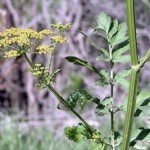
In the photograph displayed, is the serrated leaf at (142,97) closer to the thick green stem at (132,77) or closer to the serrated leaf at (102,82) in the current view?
the serrated leaf at (102,82)

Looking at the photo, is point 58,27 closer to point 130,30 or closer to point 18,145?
point 130,30

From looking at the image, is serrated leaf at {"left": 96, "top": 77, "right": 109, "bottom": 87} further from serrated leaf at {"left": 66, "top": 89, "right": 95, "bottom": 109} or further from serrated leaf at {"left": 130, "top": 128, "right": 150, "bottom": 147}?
serrated leaf at {"left": 130, "top": 128, "right": 150, "bottom": 147}

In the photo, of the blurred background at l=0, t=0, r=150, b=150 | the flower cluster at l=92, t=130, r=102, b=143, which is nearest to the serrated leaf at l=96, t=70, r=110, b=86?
the flower cluster at l=92, t=130, r=102, b=143

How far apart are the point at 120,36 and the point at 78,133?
1.23 feet

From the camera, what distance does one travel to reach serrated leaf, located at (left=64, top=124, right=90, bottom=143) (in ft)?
5.10

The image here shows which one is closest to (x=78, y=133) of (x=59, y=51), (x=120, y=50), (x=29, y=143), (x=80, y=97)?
(x=80, y=97)

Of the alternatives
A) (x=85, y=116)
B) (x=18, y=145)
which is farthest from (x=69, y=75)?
(x=18, y=145)

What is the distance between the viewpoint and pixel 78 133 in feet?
5.16

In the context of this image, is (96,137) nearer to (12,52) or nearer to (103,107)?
(103,107)

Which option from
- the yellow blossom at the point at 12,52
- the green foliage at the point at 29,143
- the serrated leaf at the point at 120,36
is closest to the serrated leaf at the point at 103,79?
the serrated leaf at the point at 120,36

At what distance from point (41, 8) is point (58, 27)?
21.7 feet

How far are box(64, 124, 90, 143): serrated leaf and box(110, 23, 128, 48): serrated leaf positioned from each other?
0.32 meters

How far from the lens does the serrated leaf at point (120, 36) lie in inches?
66.5

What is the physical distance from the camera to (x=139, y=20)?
7.60 metres
